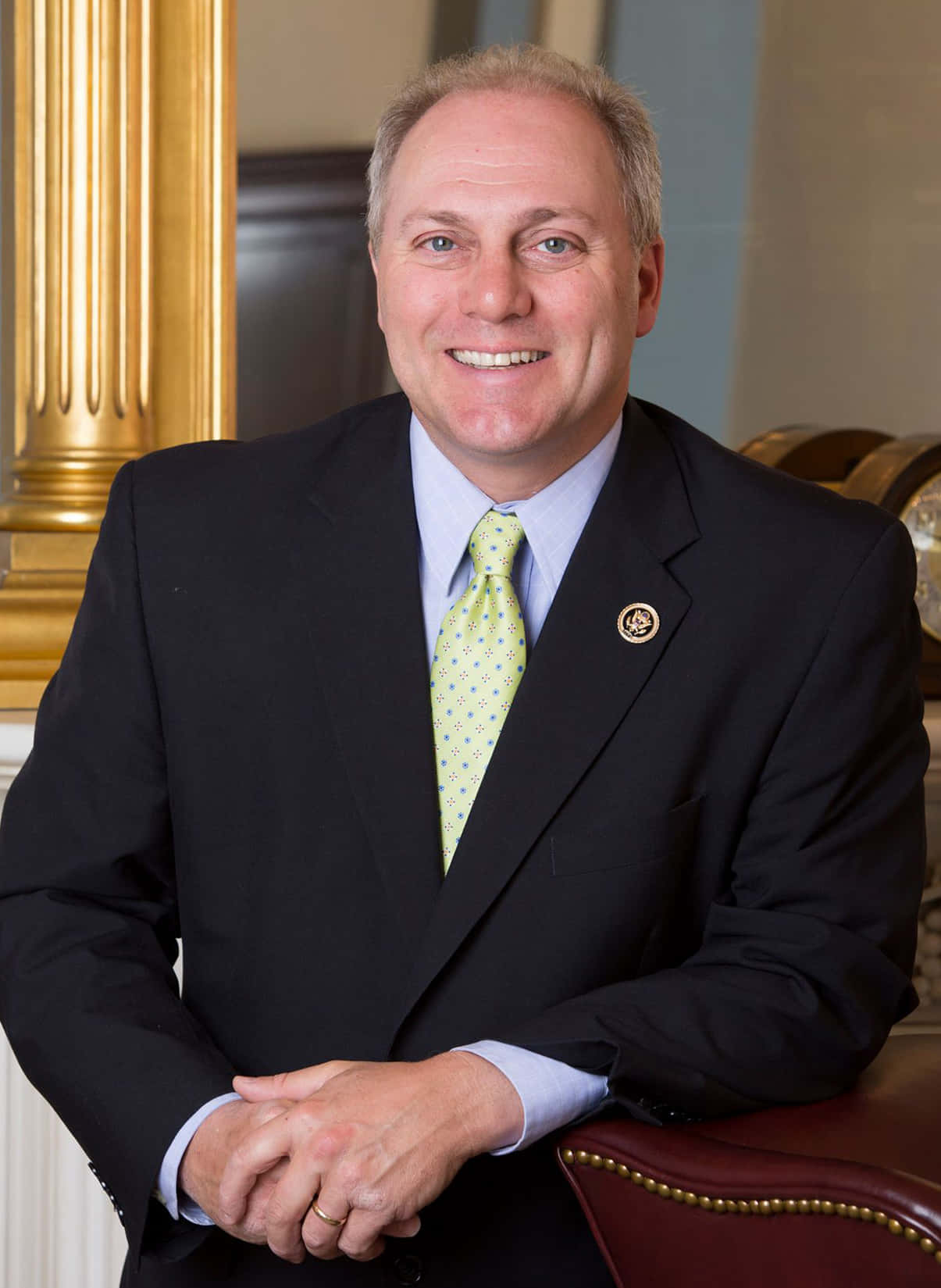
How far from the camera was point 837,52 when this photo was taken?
10.4 ft

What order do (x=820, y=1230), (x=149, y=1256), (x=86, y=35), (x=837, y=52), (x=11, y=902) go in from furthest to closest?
(x=837, y=52), (x=86, y=35), (x=11, y=902), (x=149, y=1256), (x=820, y=1230)

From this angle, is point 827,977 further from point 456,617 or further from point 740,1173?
point 456,617

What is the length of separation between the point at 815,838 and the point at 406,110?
2.86 ft

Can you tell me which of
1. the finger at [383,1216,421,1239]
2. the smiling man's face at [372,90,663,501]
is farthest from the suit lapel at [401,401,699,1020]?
the finger at [383,1216,421,1239]

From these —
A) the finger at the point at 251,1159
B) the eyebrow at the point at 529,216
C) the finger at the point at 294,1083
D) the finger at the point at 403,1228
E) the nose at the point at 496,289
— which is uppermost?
the eyebrow at the point at 529,216

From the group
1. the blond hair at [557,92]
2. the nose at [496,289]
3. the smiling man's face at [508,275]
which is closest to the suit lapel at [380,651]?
the smiling man's face at [508,275]

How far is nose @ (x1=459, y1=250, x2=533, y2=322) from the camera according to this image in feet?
5.08

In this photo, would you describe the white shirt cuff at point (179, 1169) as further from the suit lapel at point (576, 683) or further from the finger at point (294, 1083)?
the suit lapel at point (576, 683)

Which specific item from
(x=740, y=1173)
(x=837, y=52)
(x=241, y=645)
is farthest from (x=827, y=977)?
(x=837, y=52)

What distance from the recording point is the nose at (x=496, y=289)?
155cm

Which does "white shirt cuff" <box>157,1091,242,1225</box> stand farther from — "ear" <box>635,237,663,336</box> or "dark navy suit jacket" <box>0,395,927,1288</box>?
"ear" <box>635,237,663,336</box>

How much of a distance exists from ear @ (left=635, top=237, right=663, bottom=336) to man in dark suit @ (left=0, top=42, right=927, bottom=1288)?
0.04 m

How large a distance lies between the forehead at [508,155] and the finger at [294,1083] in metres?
0.85

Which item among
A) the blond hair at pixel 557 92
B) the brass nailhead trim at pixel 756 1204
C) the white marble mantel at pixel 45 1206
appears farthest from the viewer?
the white marble mantel at pixel 45 1206
